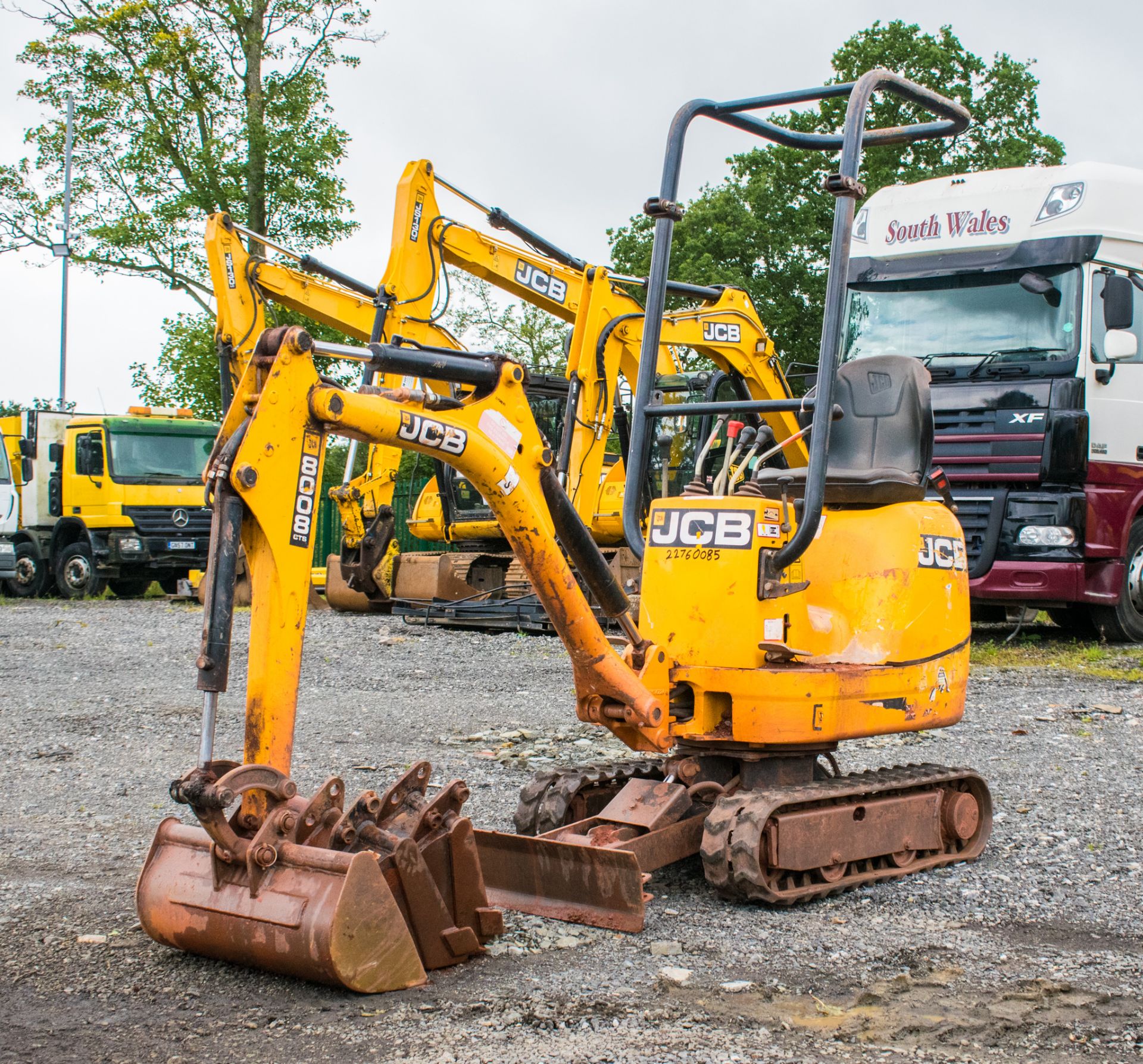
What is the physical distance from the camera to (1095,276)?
11.5 m

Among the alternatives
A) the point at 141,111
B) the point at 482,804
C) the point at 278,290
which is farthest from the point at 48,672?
the point at 141,111

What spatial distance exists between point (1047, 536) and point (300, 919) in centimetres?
902

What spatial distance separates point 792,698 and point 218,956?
2122 mm

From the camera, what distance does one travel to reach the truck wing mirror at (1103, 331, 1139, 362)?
1148 cm

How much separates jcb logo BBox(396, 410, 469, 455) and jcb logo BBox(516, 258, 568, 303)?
9.14 m

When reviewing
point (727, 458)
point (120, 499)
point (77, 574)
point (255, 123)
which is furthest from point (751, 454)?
point (255, 123)

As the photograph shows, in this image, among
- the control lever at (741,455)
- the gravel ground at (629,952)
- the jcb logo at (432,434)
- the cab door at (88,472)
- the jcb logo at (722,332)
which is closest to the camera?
the gravel ground at (629,952)

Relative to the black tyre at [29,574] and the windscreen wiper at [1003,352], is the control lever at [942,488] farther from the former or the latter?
the black tyre at [29,574]

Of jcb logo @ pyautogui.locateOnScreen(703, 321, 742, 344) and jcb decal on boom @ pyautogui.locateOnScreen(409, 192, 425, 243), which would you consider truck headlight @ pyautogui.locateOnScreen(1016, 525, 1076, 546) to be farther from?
jcb decal on boom @ pyautogui.locateOnScreen(409, 192, 425, 243)

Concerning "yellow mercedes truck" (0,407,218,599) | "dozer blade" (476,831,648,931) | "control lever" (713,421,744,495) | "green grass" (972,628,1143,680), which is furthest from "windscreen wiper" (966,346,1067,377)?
"yellow mercedes truck" (0,407,218,599)

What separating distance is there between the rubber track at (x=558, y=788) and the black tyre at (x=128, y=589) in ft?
57.6

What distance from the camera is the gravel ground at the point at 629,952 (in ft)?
11.5

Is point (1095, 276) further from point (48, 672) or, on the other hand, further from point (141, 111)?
point (141, 111)

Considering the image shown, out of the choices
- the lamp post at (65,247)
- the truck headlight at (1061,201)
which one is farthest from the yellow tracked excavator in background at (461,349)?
the lamp post at (65,247)
